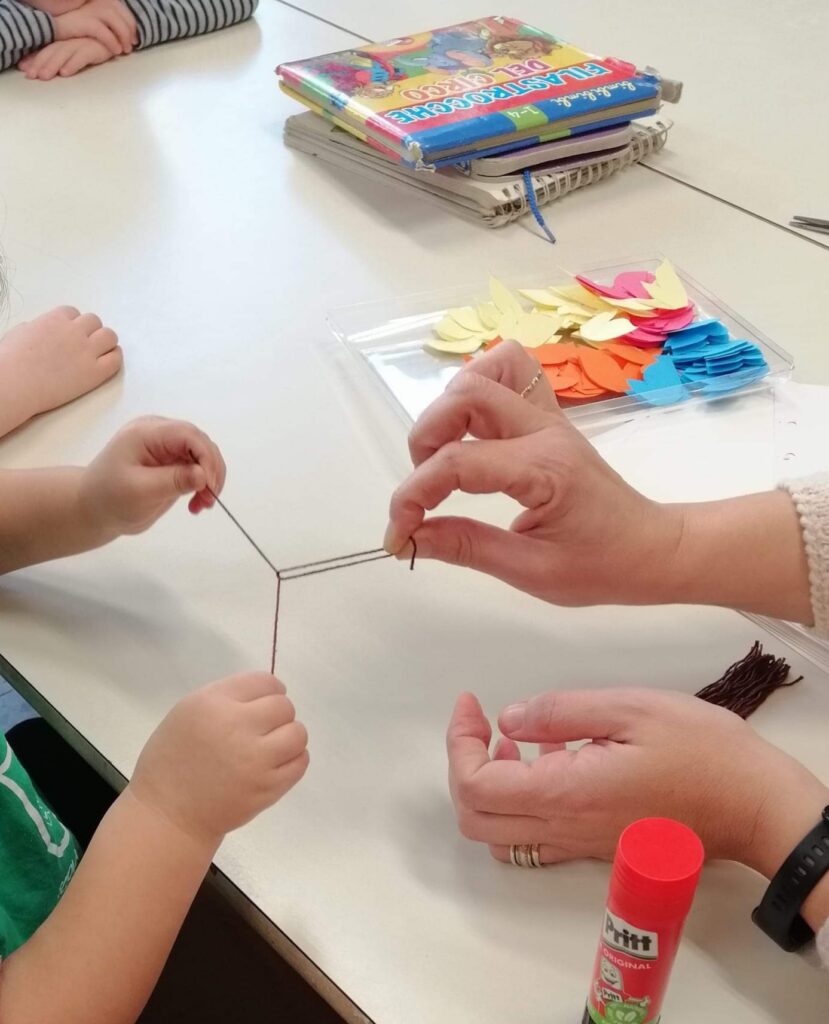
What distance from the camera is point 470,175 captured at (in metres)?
1.19

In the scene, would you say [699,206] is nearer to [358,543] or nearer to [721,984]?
[358,543]

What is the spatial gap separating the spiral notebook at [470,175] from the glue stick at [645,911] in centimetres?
82

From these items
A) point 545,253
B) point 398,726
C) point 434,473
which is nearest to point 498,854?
point 398,726

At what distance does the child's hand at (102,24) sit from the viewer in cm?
149

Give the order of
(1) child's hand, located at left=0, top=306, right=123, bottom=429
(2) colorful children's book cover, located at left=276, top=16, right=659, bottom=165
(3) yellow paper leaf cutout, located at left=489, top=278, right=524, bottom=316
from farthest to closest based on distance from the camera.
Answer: (2) colorful children's book cover, located at left=276, top=16, right=659, bottom=165, (3) yellow paper leaf cutout, located at left=489, top=278, right=524, bottom=316, (1) child's hand, located at left=0, top=306, right=123, bottom=429

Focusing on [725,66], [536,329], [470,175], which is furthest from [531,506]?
[725,66]

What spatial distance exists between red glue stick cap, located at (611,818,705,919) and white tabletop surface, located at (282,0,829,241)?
84cm

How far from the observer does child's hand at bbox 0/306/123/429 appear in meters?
0.93

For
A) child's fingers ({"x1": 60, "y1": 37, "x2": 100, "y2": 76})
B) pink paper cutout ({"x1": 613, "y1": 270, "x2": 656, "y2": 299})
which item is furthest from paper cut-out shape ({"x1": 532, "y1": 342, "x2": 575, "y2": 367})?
child's fingers ({"x1": 60, "y1": 37, "x2": 100, "y2": 76})

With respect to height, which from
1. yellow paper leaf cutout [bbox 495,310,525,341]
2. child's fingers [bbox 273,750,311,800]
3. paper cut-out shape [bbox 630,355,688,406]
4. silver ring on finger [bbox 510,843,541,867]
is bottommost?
silver ring on finger [bbox 510,843,541,867]

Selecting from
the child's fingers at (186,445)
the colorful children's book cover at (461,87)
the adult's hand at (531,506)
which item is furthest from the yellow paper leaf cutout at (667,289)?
the child's fingers at (186,445)

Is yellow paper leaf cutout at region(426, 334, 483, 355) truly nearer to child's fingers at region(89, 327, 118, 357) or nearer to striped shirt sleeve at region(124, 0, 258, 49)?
child's fingers at region(89, 327, 118, 357)

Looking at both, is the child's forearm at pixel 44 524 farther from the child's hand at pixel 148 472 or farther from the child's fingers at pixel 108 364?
the child's fingers at pixel 108 364

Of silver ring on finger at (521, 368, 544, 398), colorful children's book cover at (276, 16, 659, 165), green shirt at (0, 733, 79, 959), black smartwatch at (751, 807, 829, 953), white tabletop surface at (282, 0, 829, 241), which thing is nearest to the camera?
black smartwatch at (751, 807, 829, 953)
